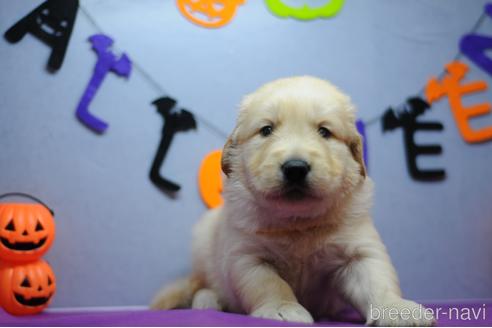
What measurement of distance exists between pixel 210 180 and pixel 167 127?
0.40m

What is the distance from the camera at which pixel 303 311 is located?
1755 millimetres

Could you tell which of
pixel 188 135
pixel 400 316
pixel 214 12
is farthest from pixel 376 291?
pixel 214 12

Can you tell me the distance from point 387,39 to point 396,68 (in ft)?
0.63

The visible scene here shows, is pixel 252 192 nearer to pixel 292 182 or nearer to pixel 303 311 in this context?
pixel 292 182

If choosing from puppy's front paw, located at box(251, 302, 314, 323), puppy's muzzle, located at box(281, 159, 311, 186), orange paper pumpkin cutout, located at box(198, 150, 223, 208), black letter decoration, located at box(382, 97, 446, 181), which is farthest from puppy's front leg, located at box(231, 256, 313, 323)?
black letter decoration, located at box(382, 97, 446, 181)

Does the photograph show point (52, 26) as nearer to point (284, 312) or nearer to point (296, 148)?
point (296, 148)

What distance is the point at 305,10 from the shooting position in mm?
3133

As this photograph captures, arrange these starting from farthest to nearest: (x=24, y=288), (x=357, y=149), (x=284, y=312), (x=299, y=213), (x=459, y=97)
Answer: (x=459, y=97) < (x=24, y=288) < (x=357, y=149) < (x=299, y=213) < (x=284, y=312)

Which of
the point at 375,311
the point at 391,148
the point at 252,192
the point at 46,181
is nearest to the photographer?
the point at 375,311

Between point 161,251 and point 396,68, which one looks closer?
point 161,251

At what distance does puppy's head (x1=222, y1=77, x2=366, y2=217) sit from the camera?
179 cm

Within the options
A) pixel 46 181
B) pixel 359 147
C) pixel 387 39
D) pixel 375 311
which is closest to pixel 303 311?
pixel 375 311

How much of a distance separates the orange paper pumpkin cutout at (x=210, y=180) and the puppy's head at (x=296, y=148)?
800mm

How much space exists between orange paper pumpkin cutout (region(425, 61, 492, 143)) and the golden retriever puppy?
129 centimetres
